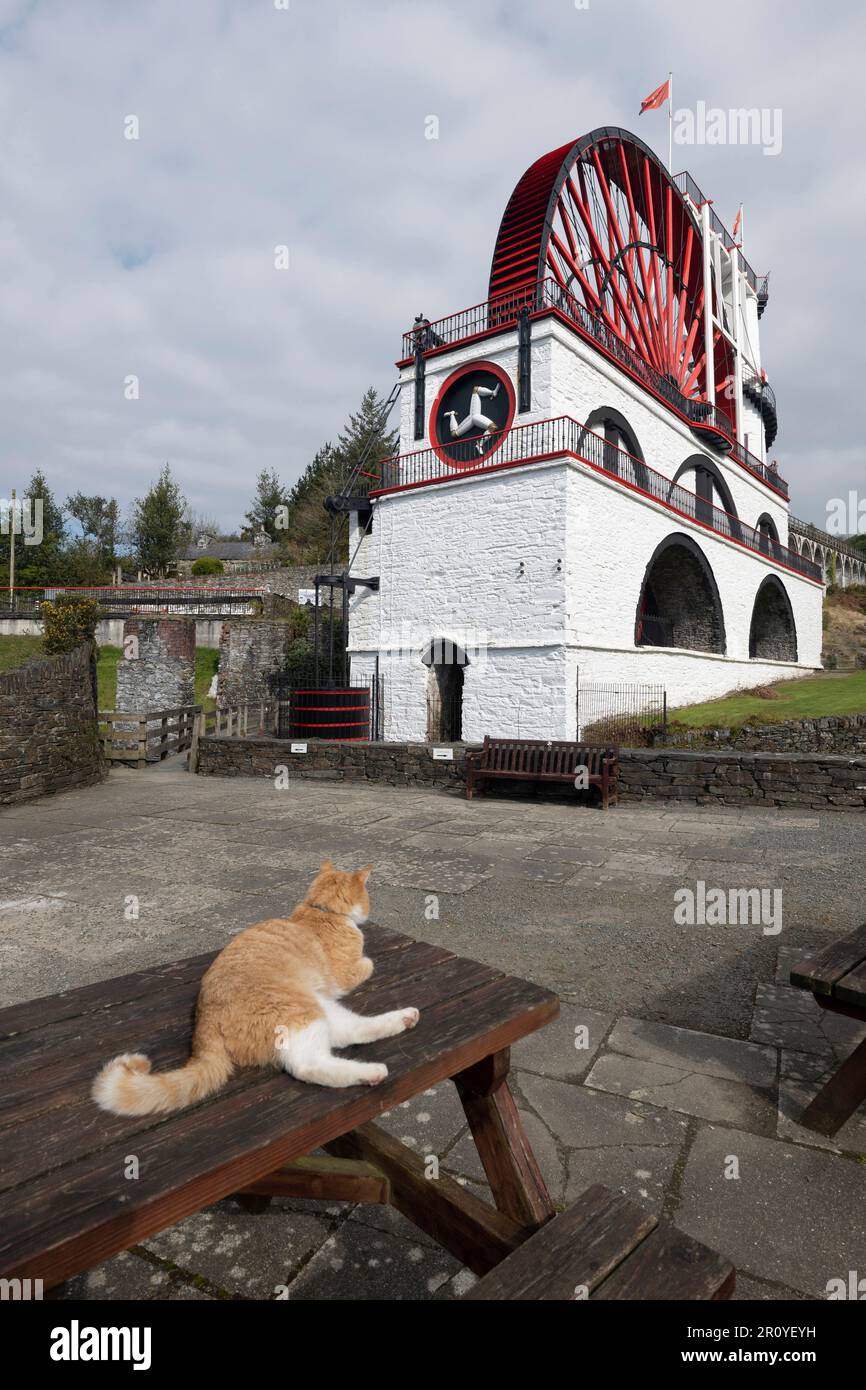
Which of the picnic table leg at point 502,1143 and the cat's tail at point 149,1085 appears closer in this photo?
the cat's tail at point 149,1085

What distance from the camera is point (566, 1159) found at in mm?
2414

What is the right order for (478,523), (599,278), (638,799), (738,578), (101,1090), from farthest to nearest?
(738,578) < (599,278) < (478,523) < (638,799) < (101,1090)

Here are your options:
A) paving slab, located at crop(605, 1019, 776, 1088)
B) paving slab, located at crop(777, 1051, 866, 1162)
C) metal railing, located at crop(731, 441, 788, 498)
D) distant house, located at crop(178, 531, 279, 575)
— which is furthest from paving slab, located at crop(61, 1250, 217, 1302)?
distant house, located at crop(178, 531, 279, 575)

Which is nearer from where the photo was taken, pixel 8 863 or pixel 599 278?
pixel 8 863

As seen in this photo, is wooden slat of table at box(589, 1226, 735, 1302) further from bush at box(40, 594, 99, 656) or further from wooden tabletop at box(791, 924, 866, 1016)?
bush at box(40, 594, 99, 656)

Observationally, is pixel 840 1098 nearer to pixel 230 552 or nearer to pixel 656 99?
pixel 656 99

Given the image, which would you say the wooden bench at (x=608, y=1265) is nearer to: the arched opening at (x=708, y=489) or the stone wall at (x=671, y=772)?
the stone wall at (x=671, y=772)

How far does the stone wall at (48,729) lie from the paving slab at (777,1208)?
10.8 metres

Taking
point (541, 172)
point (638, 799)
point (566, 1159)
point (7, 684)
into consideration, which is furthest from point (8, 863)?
point (541, 172)

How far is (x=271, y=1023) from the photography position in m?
1.65

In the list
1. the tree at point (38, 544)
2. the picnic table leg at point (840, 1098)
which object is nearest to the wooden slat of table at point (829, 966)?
the picnic table leg at point (840, 1098)

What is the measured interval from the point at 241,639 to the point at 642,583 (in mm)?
12486

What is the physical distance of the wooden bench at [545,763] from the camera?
1016 centimetres

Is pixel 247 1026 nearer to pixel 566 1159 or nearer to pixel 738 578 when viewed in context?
pixel 566 1159
